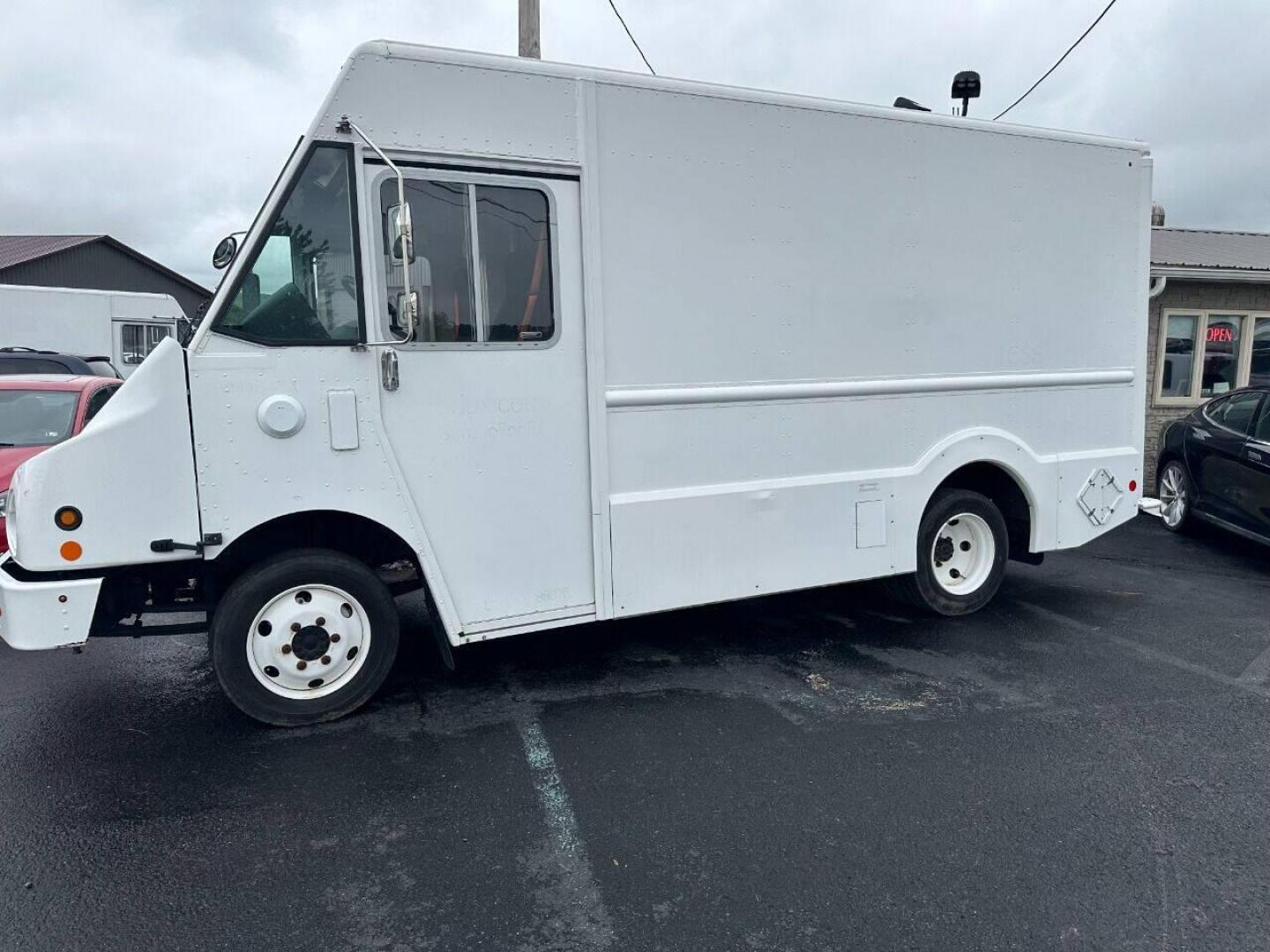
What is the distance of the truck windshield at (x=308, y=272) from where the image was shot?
399 cm

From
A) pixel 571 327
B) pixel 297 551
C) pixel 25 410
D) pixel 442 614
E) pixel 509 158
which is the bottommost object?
pixel 442 614

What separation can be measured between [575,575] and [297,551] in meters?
1.40

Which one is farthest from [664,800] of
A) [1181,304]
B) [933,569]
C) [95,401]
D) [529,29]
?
[1181,304]

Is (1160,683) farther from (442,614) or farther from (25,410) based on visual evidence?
(25,410)

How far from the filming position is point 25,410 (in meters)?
7.39

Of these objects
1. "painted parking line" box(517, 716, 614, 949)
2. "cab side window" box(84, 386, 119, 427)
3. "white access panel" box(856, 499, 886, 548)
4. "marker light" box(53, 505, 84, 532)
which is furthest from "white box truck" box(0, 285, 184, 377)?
"painted parking line" box(517, 716, 614, 949)

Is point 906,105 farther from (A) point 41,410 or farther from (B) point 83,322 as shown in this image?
(B) point 83,322

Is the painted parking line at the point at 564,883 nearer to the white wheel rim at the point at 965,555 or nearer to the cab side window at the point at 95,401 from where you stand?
the white wheel rim at the point at 965,555

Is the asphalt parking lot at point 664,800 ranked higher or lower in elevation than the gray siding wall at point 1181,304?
lower

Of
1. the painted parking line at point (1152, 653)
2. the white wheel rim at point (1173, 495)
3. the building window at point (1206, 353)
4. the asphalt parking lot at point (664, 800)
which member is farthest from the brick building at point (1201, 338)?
the asphalt parking lot at point (664, 800)

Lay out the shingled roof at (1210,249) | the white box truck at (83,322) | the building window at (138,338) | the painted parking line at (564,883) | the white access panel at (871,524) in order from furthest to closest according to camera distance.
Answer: the building window at (138,338)
the white box truck at (83,322)
the shingled roof at (1210,249)
the white access panel at (871,524)
the painted parking line at (564,883)

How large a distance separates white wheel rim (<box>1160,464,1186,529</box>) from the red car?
10.2 meters

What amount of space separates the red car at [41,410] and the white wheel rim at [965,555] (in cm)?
654

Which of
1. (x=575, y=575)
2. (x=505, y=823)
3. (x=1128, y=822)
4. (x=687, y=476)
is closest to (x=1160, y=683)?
(x=1128, y=822)
